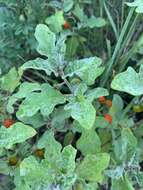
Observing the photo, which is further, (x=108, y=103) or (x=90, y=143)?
(x=108, y=103)

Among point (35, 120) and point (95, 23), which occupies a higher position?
point (95, 23)

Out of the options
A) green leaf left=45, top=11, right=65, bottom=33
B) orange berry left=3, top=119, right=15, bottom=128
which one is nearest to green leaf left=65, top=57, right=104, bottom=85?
orange berry left=3, top=119, right=15, bottom=128

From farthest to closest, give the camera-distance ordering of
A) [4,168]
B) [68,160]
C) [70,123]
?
[70,123] → [4,168] → [68,160]

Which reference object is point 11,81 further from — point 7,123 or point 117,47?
point 117,47

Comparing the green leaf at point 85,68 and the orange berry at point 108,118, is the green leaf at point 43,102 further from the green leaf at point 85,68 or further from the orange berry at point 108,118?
the orange berry at point 108,118

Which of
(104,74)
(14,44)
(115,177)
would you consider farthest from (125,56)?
(115,177)

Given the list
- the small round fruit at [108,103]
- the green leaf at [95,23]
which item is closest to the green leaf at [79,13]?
the green leaf at [95,23]

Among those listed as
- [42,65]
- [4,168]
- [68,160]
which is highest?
[42,65]

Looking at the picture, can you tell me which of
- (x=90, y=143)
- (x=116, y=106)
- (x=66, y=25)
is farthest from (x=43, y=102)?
(x=66, y=25)

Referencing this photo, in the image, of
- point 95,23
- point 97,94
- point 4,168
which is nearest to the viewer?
point 97,94
